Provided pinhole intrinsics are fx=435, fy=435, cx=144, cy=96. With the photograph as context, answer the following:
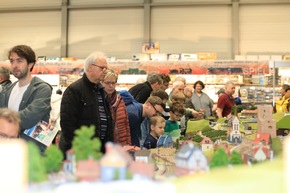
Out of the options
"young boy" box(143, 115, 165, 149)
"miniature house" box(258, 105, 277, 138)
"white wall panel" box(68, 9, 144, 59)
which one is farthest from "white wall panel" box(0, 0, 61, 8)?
"miniature house" box(258, 105, 277, 138)

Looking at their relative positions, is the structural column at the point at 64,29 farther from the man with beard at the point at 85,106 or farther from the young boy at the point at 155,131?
the man with beard at the point at 85,106

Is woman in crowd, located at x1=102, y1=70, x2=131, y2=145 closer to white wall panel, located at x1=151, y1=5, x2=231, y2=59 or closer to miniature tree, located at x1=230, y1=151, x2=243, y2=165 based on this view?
miniature tree, located at x1=230, y1=151, x2=243, y2=165

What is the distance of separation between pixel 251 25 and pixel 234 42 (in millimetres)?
810

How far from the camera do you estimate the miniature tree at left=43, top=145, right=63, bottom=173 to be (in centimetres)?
143

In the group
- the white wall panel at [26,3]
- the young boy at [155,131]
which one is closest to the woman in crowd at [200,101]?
the young boy at [155,131]

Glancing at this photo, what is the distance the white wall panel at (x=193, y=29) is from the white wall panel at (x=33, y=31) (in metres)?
3.51

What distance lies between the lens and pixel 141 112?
4410mm

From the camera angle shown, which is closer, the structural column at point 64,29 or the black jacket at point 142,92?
the black jacket at point 142,92

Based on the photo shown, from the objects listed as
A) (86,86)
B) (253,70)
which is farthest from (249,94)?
(86,86)

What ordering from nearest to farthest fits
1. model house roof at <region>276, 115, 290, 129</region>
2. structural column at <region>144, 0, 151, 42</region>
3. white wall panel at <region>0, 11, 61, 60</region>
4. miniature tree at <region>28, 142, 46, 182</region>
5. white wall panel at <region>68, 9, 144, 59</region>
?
miniature tree at <region>28, 142, 46, 182</region> → model house roof at <region>276, 115, 290, 129</region> → structural column at <region>144, 0, 151, 42</region> → white wall panel at <region>68, 9, 144, 59</region> → white wall panel at <region>0, 11, 61, 60</region>

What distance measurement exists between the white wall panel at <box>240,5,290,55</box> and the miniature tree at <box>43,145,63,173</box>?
13.4 metres

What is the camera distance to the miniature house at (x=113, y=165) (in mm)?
1287

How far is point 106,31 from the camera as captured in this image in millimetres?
15180

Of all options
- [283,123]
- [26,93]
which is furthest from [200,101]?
[26,93]
